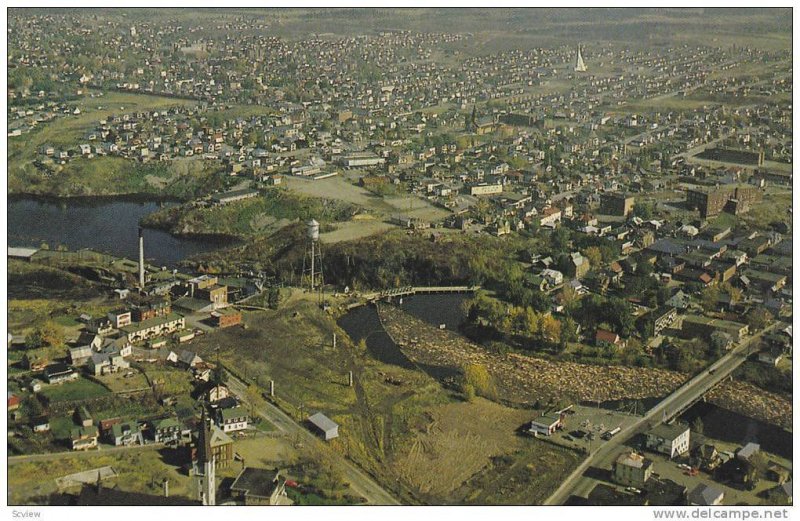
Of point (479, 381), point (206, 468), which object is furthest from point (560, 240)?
point (206, 468)

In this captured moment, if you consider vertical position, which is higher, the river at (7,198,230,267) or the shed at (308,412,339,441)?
the shed at (308,412,339,441)

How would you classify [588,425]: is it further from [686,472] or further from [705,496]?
[705,496]

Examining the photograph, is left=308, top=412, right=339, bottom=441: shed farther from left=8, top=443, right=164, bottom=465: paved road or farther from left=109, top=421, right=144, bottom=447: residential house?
left=109, top=421, right=144, bottom=447: residential house

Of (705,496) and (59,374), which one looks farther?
(59,374)

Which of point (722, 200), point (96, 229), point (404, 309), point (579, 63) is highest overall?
point (579, 63)

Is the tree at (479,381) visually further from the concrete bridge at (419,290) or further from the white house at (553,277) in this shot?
the white house at (553,277)

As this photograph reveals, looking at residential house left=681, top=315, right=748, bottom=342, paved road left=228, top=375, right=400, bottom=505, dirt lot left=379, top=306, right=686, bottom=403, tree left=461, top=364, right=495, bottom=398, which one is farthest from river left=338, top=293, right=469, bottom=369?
residential house left=681, top=315, right=748, bottom=342
